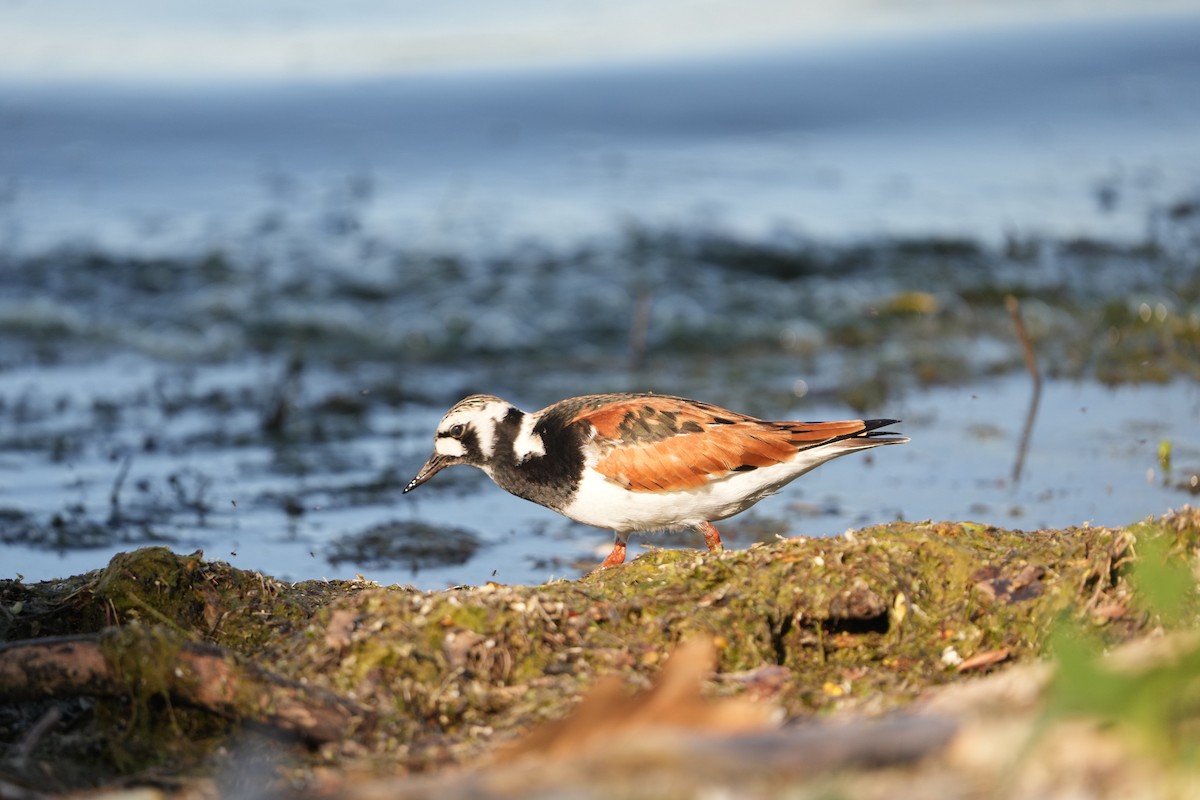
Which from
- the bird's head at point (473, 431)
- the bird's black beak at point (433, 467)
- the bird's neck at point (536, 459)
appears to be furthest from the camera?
the bird's black beak at point (433, 467)

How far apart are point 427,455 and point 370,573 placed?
2237 millimetres

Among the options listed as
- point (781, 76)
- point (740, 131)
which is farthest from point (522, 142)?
point (781, 76)

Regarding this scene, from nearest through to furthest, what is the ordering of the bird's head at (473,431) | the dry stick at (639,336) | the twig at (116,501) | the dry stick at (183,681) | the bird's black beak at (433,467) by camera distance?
the dry stick at (183,681)
the bird's head at (473,431)
the bird's black beak at (433,467)
the twig at (116,501)
the dry stick at (639,336)

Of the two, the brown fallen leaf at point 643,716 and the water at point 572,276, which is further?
the water at point 572,276

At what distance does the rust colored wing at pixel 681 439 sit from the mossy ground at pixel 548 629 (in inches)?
42.6

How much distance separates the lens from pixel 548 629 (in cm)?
401

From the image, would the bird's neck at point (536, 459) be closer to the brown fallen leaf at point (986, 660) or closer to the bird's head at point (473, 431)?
the bird's head at point (473, 431)

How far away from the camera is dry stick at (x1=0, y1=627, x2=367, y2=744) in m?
3.54

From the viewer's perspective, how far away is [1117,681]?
2357mm

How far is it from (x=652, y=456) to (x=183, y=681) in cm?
253

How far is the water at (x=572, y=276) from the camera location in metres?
7.58

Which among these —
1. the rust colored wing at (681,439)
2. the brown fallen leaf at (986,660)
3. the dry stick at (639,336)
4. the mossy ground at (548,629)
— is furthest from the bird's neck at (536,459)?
the dry stick at (639,336)

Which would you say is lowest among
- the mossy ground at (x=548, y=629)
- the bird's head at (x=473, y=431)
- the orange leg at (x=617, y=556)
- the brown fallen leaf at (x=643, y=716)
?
the orange leg at (x=617, y=556)

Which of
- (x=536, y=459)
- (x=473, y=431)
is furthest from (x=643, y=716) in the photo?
(x=473, y=431)
